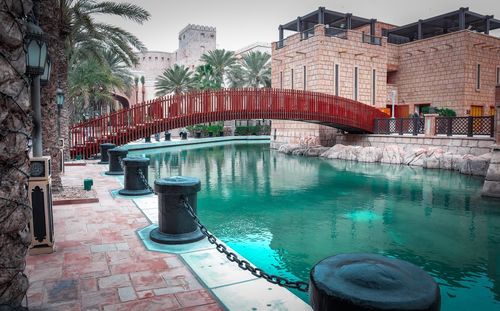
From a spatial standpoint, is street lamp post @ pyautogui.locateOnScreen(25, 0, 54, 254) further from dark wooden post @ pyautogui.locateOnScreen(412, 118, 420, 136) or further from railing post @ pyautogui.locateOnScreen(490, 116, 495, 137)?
dark wooden post @ pyautogui.locateOnScreen(412, 118, 420, 136)

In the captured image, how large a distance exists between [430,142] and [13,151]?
71.5 feet

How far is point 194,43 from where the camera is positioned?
6419 centimetres

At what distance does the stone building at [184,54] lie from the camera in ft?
209

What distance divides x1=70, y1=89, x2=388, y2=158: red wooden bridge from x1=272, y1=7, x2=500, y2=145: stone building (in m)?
4.89

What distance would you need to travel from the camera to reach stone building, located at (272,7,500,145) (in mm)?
28672

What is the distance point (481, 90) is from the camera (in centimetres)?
3177

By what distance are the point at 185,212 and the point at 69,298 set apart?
7.24 feet

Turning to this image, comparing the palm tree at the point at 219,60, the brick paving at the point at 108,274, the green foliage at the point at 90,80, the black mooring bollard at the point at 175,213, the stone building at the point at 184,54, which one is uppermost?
the stone building at the point at 184,54

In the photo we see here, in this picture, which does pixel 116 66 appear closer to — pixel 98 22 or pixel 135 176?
pixel 98 22

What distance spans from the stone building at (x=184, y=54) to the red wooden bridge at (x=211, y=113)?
4281 centimetres

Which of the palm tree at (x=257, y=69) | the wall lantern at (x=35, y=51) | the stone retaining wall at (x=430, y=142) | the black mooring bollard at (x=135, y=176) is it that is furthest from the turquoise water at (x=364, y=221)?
the palm tree at (x=257, y=69)

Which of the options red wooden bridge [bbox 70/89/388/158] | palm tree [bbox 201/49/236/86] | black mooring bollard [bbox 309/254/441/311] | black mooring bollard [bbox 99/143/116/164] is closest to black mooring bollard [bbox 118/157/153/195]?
black mooring bollard [bbox 99/143/116/164]

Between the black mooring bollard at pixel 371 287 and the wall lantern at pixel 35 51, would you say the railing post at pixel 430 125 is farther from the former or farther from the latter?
the black mooring bollard at pixel 371 287

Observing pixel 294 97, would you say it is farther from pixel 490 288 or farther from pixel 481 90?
pixel 481 90
